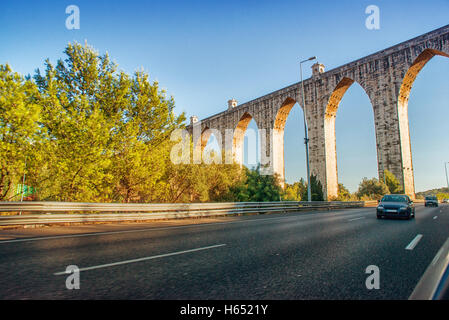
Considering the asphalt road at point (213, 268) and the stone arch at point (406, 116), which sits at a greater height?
the stone arch at point (406, 116)

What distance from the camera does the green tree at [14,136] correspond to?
1227cm

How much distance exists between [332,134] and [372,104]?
7.43m

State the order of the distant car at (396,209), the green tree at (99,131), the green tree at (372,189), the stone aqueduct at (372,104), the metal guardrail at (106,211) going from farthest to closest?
the green tree at (372,189), the stone aqueduct at (372,104), the green tree at (99,131), the distant car at (396,209), the metal guardrail at (106,211)

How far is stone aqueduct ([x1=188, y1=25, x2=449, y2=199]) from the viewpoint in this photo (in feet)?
109

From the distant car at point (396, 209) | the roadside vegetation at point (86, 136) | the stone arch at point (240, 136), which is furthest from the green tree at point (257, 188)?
the stone arch at point (240, 136)

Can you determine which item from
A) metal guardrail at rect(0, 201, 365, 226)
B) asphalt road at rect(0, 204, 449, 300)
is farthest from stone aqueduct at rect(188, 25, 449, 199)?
asphalt road at rect(0, 204, 449, 300)

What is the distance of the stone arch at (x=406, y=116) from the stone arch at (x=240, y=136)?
27.1 meters

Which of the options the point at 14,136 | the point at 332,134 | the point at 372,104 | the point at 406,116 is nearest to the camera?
the point at 14,136

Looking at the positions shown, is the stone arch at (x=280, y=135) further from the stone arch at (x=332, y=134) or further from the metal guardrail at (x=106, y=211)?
the metal guardrail at (x=106, y=211)

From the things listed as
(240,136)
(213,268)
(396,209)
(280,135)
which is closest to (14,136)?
(213,268)

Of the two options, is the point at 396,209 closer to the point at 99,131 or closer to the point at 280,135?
the point at 99,131

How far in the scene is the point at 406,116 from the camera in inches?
1417

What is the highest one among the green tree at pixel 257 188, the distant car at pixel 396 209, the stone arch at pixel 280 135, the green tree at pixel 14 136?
the stone arch at pixel 280 135

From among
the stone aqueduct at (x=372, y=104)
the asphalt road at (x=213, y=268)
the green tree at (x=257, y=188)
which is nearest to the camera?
the asphalt road at (x=213, y=268)
